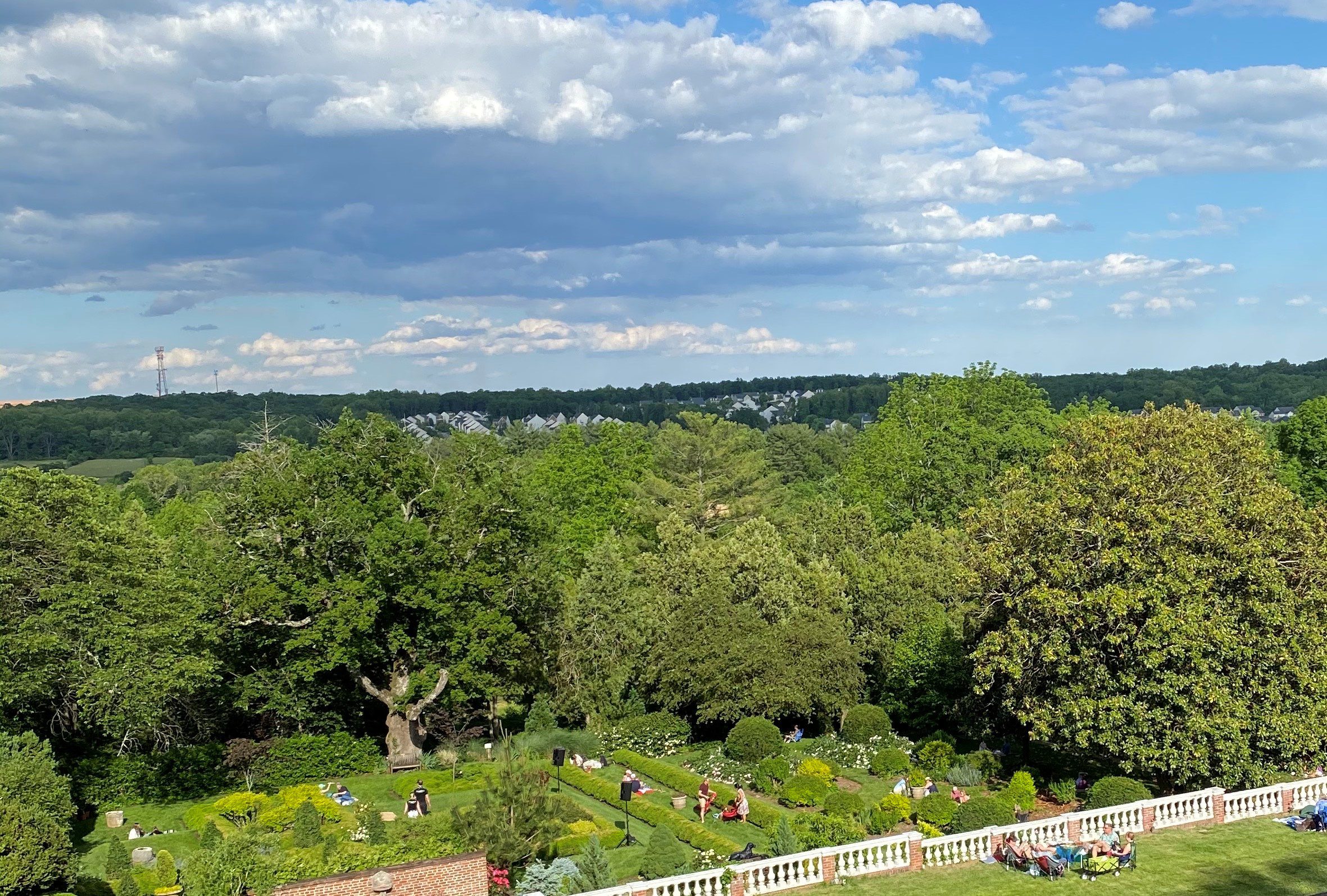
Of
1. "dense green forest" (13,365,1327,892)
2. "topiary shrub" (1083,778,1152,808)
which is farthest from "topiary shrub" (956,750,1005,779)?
"topiary shrub" (1083,778,1152,808)

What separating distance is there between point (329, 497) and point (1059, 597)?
24441 mm

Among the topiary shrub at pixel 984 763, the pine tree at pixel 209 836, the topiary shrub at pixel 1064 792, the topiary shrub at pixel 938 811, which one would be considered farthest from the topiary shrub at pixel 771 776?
the pine tree at pixel 209 836

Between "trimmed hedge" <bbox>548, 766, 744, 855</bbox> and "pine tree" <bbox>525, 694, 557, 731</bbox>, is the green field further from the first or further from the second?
"trimmed hedge" <bbox>548, 766, 744, 855</bbox>

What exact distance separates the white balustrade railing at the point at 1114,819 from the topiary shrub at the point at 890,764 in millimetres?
9947

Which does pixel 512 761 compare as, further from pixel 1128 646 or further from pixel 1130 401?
pixel 1130 401

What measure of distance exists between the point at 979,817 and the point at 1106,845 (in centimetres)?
380

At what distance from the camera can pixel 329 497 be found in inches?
1564

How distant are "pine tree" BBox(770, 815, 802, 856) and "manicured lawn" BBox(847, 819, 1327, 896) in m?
1.67

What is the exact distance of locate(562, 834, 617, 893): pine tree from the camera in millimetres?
21594

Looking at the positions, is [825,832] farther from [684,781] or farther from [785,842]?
[684,781]

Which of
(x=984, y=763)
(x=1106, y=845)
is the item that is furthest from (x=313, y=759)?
(x=1106, y=845)

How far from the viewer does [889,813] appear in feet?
92.2

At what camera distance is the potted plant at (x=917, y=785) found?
32.6m

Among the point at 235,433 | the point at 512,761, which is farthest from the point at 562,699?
the point at 235,433
